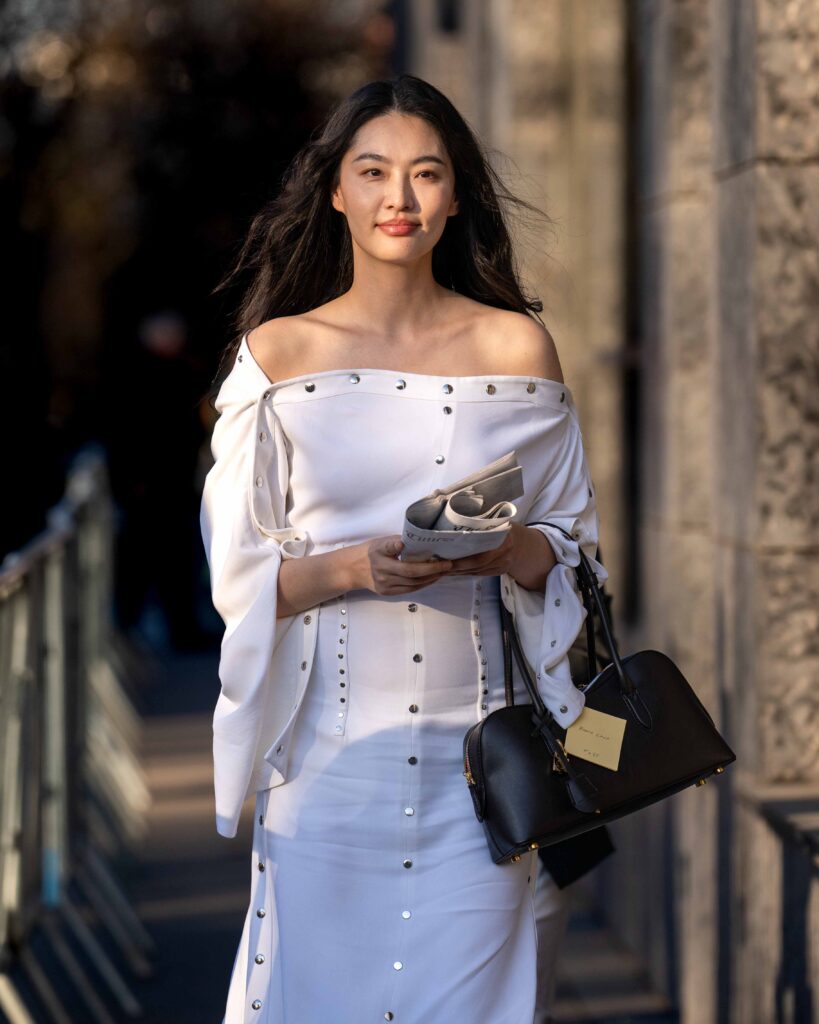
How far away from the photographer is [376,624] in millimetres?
3021

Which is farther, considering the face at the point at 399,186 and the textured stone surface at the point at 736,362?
the textured stone surface at the point at 736,362

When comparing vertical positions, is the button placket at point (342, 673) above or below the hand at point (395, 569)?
below

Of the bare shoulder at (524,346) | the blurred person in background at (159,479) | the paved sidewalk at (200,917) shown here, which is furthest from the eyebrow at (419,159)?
the blurred person in background at (159,479)

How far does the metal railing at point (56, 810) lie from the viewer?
15.5ft

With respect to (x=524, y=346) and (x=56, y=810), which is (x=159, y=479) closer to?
(x=56, y=810)

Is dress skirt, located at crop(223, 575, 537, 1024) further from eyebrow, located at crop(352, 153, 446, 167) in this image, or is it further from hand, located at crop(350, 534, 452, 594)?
eyebrow, located at crop(352, 153, 446, 167)

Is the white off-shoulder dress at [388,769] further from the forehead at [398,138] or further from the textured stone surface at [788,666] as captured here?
the textured stone surface at [788,666]

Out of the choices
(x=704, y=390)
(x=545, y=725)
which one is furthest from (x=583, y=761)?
(x=704, y=390)

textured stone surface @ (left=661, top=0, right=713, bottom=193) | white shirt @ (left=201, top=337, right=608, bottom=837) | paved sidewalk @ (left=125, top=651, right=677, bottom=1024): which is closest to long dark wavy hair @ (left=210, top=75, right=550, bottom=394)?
white shirt @ (left=201, top=337, right=608, bottom=837)

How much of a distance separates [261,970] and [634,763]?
704mm

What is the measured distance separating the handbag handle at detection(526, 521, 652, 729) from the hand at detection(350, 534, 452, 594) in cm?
36

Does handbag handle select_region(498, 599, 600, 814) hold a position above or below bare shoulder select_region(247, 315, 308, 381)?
below

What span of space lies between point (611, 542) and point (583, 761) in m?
3.79

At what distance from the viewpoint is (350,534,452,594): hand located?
2703 mm
